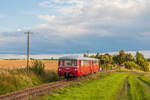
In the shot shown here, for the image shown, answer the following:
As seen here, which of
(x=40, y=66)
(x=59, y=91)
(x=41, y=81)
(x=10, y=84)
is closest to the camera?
(x=59, y=91)

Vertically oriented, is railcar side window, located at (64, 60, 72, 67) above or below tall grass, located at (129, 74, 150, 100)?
above

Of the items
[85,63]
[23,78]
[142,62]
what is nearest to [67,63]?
[85,63]

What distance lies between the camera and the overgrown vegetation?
18453mm

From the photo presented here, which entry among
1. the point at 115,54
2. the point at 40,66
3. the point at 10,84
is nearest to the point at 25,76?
the point at 10,84

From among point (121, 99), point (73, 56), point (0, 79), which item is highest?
point (73, 56)

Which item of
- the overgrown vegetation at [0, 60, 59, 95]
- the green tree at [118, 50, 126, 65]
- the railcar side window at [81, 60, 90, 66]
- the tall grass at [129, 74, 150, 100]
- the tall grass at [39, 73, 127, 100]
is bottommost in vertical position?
the tall grass at [129, 74, 150, 100]

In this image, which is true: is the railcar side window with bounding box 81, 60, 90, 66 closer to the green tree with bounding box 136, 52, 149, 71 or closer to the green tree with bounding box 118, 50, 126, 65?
the green tree with bounding box 136, 52, 149, 71

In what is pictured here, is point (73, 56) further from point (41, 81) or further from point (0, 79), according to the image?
point (0, 79)

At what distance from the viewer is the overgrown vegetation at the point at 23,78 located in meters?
18.5

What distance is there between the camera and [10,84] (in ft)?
62.1

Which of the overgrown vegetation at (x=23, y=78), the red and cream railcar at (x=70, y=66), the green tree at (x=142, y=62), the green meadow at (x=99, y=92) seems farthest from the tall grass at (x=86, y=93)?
the green tree at (x=142, y=62)

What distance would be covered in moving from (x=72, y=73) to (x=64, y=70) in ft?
3.47

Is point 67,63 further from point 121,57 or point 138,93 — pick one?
point 121,57

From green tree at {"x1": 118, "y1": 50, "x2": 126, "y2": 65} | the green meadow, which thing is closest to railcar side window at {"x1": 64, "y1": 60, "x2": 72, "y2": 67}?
the green meadow
